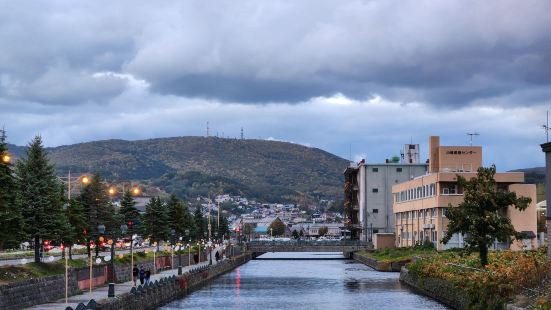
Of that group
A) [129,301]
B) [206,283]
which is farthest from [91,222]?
[129,301]

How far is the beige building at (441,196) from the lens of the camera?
130 metres

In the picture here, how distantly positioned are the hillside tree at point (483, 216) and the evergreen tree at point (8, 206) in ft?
123

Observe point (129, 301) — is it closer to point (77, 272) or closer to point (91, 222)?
point (77, 272)

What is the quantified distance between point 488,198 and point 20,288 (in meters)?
41.1

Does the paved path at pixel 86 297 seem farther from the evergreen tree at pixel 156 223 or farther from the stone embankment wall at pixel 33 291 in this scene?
the evergreen tree at pixel 156 223

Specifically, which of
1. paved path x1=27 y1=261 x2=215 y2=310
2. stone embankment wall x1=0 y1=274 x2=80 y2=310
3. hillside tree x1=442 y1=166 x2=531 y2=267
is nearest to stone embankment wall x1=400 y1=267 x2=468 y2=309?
hillside tree x1=442 y1=166 x2=531 y2=267

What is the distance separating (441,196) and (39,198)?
77941 mm

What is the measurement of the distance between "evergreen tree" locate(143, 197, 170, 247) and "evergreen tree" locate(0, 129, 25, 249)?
69790 mm

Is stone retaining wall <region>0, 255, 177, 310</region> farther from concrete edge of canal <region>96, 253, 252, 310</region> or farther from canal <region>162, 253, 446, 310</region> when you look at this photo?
canal <region>162, 253, 446, 310</region>

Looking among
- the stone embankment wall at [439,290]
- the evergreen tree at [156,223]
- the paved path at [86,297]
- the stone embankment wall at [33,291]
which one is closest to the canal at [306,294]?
the stone embankment wall at [439,290]

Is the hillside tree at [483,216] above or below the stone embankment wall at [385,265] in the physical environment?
above

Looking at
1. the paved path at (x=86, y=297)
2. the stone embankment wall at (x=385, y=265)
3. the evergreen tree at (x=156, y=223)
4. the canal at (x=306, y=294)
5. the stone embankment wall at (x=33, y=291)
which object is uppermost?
the evergreen tree at (x=156, y=223)

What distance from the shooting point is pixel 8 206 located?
58656mm

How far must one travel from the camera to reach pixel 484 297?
5559 centimetres
